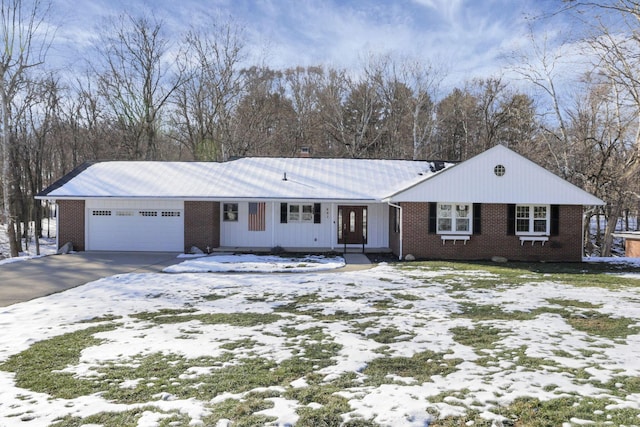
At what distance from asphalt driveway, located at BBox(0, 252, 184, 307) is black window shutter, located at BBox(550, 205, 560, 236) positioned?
14132mm

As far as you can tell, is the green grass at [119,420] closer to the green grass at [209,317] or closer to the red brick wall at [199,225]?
the green grass at [209,317]

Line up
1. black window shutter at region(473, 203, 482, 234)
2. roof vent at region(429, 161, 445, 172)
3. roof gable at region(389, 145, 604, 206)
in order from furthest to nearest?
roof vent at region(429, 161, 445, 172) < black window shutter at region(473, 203, 482, 234) < roof gable at region(389, 145, 604, 206)

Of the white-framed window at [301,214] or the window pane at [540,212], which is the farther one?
the white-framed window at [301,214]

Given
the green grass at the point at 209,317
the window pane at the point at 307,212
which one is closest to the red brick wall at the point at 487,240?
the window pane at the point at 307,212

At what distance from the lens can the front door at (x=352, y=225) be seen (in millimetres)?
18578

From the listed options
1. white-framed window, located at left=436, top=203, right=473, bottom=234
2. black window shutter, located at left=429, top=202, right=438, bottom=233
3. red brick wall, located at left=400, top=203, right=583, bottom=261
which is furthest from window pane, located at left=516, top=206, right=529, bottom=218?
black window shutter, located at left=429, top=202, right=438, bottom=233

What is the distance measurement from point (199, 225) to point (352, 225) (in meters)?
6.57

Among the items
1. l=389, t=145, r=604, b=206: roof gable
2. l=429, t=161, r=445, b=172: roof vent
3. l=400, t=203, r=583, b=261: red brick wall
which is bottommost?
l=400, t=203, r=583, b=261: red brick wall

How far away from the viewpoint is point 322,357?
5473 millimetres

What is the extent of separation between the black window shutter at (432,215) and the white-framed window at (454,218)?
0.16 metres

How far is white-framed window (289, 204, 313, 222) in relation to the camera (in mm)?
18422

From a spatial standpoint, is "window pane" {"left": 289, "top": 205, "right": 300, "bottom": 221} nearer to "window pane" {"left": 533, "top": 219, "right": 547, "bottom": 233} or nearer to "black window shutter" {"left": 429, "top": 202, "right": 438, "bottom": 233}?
"black window shutter" {"left": 429, "top": 202, "right": 438, "bottom": 233}

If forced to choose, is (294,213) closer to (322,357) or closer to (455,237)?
(455,237)

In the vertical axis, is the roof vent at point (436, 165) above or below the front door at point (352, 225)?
above
